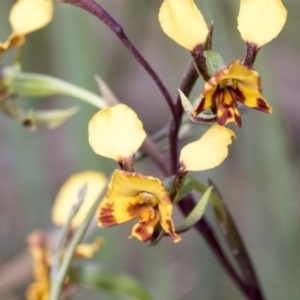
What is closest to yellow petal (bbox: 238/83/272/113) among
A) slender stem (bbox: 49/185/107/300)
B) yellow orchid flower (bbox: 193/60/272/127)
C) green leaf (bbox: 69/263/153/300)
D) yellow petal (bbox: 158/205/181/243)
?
yellow orchid flower (bbox: 193/60/272/127)

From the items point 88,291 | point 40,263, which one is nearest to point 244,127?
point 40,263

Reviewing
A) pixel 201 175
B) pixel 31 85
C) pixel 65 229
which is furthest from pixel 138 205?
pixel 201 175

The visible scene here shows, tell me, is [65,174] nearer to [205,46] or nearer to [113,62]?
[113,62]

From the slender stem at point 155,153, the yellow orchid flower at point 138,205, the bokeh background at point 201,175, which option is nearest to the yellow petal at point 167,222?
the yellow orchid flower at point 138,205

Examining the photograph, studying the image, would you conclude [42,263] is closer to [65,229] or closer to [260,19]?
[65,229]

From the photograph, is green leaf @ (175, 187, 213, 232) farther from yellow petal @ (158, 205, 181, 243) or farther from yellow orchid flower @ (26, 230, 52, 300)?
yellow orchid flower @ (26, 230, 52, 300)
